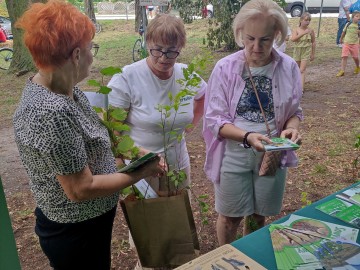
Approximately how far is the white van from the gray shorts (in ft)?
46.6

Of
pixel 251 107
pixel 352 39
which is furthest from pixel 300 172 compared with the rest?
pixel 352 39

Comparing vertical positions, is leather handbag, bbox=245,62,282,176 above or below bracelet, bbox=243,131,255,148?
below

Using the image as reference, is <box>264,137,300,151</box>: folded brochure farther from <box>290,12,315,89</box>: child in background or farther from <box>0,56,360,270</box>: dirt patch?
<box>290,12,315,89</box>: child in background

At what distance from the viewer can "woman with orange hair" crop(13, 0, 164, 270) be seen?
3.75 ft

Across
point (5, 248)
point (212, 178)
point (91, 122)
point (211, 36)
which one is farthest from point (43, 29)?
point (211, 36)

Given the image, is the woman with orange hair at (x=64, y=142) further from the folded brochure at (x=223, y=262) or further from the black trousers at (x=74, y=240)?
the folded brochure at (x=223, y=262)

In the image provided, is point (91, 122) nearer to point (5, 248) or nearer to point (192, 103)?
point (5, 248)

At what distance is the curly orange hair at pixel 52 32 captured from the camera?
116cm

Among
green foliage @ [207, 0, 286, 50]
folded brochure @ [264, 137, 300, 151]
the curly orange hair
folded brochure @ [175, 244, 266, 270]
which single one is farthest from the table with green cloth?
green foliage @ [207, 0, 286, 50]

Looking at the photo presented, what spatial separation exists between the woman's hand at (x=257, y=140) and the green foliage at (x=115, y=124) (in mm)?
509

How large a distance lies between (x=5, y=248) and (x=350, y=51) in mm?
7111

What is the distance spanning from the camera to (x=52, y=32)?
1158mm

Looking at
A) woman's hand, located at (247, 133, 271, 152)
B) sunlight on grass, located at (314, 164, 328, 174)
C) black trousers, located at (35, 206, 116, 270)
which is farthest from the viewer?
sunlight on grass, located at (314, 164, 328, 174)

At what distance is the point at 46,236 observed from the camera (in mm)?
1381
